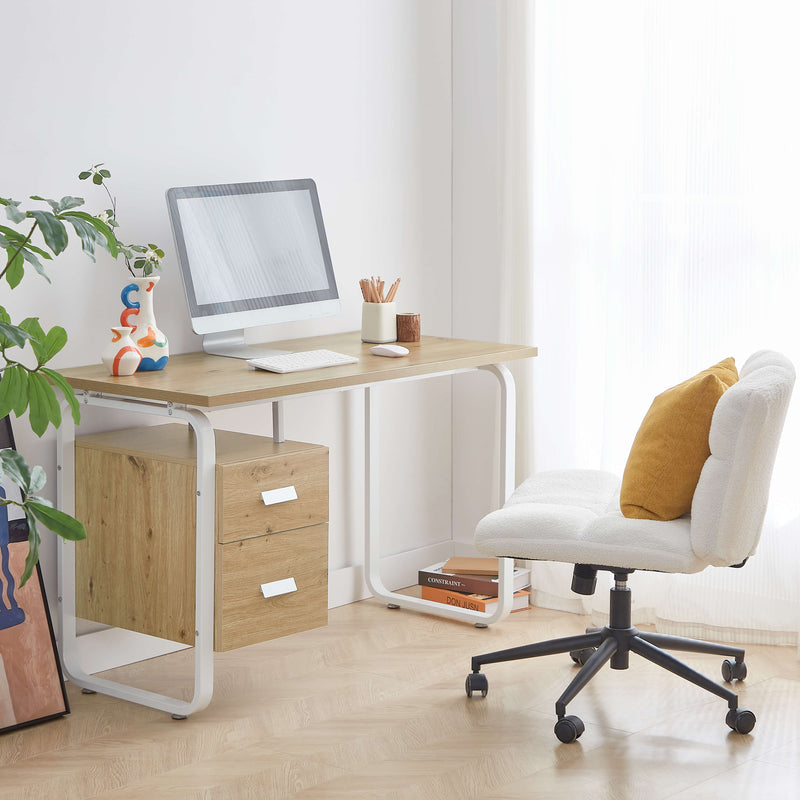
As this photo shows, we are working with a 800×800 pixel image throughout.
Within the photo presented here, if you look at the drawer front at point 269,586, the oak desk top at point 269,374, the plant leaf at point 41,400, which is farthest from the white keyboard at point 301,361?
the plant leaf at point 41,400

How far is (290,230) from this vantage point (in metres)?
3.33

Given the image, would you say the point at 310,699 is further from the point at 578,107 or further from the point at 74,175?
the point at 578,107

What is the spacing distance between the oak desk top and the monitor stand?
1.0 inches

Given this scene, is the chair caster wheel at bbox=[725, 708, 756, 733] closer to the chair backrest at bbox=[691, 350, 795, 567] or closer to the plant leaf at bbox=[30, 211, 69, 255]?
the chair backrest at bbox=[691, 350, 795, 567]

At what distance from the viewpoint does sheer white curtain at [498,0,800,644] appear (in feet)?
10.9

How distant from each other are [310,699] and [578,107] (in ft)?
5.92

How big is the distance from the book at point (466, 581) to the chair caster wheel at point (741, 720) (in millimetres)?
961

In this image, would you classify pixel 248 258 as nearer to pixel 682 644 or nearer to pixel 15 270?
pixel 15 270

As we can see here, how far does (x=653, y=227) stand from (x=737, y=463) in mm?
1125

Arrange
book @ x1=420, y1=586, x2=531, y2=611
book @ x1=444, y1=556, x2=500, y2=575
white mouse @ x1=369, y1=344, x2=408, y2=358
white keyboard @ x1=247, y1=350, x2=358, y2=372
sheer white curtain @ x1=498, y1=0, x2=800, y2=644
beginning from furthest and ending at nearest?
book @ x1=444, y1=556, x2=500, y2=575, book @ x1=420, y1=586, x2=531, y2=611, sheer white curtain @ x1=498, y1=0, x2=800, y2=644, white mouse @ x1=369, y1=344, x2=408, y2=358, white keyboard @ x1=247, y1=350, x2=358, y2=372

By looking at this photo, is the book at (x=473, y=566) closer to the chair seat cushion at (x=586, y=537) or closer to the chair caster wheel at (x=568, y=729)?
the chair seat cushion at (x=586, y=537)

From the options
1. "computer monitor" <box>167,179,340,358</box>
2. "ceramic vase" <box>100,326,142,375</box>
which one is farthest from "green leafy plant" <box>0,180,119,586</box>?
"computer monitor" <box>167,179,340,358</box>

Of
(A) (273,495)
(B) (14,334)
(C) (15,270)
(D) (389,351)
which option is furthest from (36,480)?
(D) (389,351)

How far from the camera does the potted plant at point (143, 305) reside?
293cm
